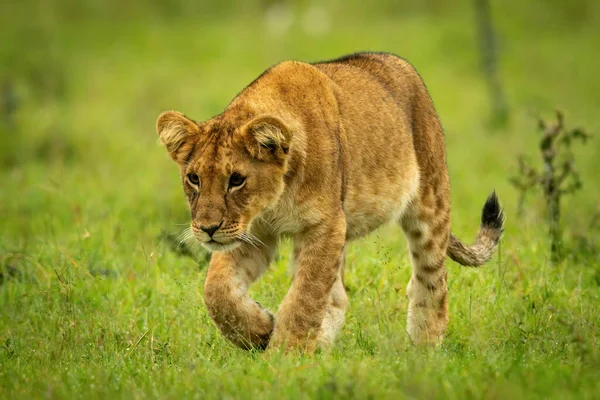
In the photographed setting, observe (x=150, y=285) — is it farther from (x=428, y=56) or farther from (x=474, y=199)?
(x=428, y=56)

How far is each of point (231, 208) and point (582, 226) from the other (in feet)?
15.0

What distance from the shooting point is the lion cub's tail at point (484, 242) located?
602cm

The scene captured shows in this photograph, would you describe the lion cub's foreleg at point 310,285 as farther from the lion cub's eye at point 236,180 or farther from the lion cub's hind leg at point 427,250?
the lion cub's hind leg at point 427,250

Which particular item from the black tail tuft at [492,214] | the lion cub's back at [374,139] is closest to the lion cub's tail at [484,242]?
the black tail tuft at [492,214]

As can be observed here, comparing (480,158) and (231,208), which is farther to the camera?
(480,158)

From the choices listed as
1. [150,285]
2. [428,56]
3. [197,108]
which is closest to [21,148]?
[197,108]

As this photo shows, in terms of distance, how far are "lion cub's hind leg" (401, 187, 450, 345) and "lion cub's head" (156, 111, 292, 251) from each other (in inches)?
53.7

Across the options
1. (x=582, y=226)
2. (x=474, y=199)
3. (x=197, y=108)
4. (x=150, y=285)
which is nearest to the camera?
(x=150, y=285)

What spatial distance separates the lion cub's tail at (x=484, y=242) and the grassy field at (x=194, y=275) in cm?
12

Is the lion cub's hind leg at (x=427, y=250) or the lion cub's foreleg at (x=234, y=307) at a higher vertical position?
the lion cub's hind leg at (x=427, y=250)

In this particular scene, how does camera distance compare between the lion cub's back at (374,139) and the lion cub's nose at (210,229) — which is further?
the lion cub's back at (374,139)

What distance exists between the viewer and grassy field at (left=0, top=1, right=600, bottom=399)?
4.01m

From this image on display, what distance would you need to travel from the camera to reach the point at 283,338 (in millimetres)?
4707

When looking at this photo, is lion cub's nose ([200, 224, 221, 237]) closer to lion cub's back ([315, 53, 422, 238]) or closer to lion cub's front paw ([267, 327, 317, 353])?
lion cub's front paw ([267, 327, 317, 353])
